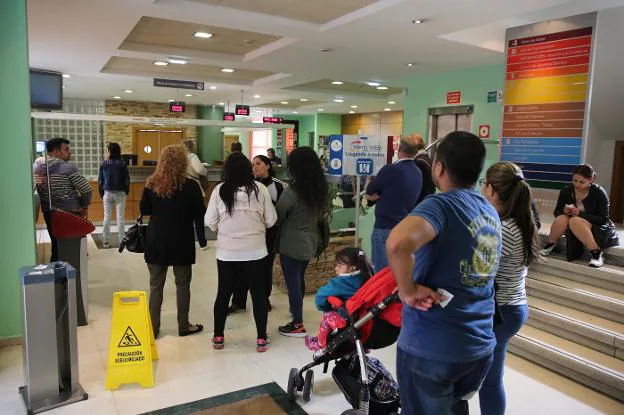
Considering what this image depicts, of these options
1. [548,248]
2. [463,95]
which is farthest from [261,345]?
[463,95]

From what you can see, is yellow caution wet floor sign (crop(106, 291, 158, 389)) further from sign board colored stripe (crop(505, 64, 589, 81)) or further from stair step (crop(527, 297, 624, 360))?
sign board colored stripe (crop(505, 64, 589, 81))

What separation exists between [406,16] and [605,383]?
3.37 m

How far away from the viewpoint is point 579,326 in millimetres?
3609

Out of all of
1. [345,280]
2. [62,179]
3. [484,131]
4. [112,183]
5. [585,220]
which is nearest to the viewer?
[345,280]

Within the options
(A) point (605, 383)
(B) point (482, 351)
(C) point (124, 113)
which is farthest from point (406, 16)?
(C) point (124, 113)

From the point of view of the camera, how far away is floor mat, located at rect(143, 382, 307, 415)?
2787mm

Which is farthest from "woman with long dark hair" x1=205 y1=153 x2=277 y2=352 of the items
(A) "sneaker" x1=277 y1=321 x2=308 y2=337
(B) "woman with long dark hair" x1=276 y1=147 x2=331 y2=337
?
(A) "sneaker" x1=277 y1=321 x2=308 y2=337

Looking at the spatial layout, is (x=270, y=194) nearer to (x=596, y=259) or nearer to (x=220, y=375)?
(x=220, y=375)

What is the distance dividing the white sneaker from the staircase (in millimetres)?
48

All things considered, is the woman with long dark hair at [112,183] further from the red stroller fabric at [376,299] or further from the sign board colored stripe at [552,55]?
the red stroller fabric at [376,299]

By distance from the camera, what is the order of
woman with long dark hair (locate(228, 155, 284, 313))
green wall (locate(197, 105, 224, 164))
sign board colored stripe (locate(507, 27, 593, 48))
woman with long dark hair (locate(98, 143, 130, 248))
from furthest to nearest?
1. green wall (locate(197, 105, 224, 164))
2. woman with long dark hair (locate(98, 143, 130, 248))
3. sign board colored stripe (locate(507, 27, 593, 48))
4. woman with long dark hair (locate(228, 155, 284, 313))

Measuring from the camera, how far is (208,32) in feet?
19.6

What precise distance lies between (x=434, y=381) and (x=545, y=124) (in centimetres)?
428

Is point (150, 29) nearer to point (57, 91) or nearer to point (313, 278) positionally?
point (57, 91)
